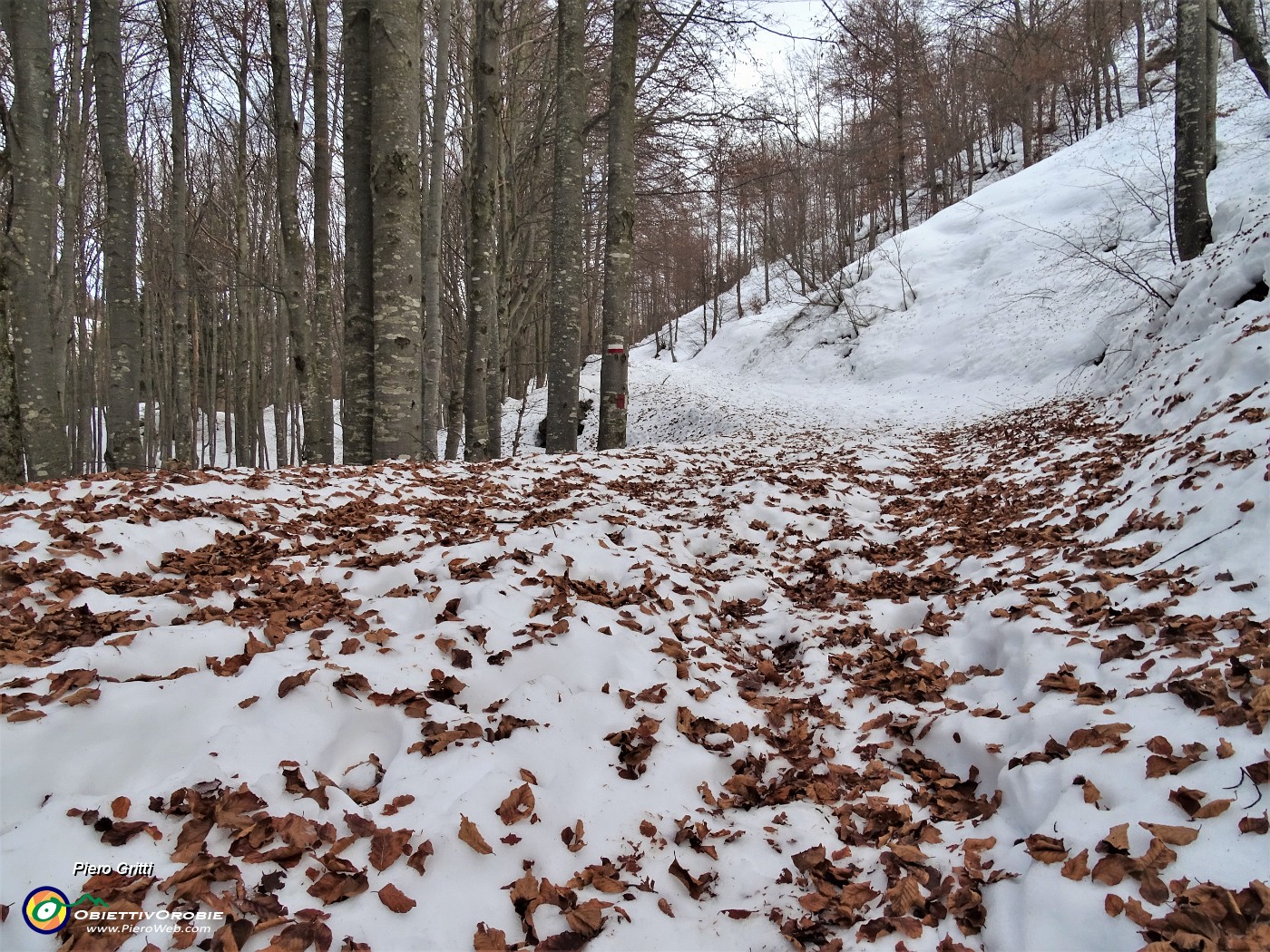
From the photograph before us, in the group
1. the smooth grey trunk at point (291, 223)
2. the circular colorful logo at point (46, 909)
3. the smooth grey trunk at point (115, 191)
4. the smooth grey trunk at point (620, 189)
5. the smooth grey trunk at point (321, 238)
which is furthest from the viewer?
the smooth grey trunk at point (321, 238)

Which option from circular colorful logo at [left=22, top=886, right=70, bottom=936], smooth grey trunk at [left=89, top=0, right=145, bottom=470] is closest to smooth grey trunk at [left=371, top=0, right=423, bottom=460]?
smooth grey trunk at [left=89, top=0, right=145, bottom=470]

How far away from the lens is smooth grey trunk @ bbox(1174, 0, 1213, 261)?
7742 millimetres

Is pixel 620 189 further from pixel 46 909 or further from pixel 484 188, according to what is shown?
pixel 46 909

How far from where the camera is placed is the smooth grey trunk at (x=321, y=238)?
934 cm

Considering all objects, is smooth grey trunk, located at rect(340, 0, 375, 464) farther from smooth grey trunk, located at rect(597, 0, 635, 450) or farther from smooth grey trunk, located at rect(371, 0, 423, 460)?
smooth grey trunk, located at rect(597, 0, 635, 450)

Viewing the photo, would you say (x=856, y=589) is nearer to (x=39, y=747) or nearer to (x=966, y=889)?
(x=966, y=889)

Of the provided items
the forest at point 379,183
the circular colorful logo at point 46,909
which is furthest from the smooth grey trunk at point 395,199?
the circular colorful logo at point 46,909

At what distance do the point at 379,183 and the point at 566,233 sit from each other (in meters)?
3.16

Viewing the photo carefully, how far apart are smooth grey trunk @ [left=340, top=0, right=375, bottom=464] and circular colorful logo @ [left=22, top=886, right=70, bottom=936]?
5.11 metres

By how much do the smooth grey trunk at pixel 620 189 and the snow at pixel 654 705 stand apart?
3.70 m

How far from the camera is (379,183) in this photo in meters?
5.36

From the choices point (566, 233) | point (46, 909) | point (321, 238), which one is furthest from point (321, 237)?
point (46, 909)

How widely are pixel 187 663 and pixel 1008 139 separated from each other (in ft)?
126

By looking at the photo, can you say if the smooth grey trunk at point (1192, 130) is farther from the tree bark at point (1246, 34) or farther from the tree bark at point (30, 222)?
the tree bark at point (30, 222)
